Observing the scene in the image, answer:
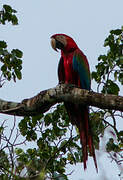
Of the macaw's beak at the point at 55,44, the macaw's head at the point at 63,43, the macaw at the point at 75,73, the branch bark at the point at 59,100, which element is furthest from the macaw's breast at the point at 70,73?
the branch bark at the point at 59,100

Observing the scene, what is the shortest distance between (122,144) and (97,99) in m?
1.20

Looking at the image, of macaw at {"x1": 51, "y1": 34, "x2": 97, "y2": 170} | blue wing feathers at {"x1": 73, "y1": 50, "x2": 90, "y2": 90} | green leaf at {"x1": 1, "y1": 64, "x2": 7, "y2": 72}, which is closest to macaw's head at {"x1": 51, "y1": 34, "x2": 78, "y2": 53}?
macaw at {"x1": 51, "y1": 34, "x2": 97, "y2": 170}

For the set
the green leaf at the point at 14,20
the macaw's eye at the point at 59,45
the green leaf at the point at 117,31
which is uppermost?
the green leaf at the point at 14,20

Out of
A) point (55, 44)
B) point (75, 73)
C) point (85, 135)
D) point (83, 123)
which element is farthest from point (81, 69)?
point (85, 135)

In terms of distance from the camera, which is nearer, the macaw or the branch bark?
the branch bark

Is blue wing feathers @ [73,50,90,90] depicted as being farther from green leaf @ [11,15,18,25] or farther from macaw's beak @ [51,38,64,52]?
green leaf @ [11,15,18,25]

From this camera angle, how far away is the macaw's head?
4.22m

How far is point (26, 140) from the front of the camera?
364 centimetres

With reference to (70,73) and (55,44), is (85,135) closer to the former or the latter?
(70,73)

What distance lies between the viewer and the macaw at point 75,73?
11.7 ft

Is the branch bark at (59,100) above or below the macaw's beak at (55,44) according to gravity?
below

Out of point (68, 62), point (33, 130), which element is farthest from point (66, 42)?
point (33, 130)

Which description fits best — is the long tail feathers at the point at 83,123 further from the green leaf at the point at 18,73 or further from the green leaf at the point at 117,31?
the green leaf at the point at 117,31

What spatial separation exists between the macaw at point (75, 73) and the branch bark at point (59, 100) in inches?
25.3
